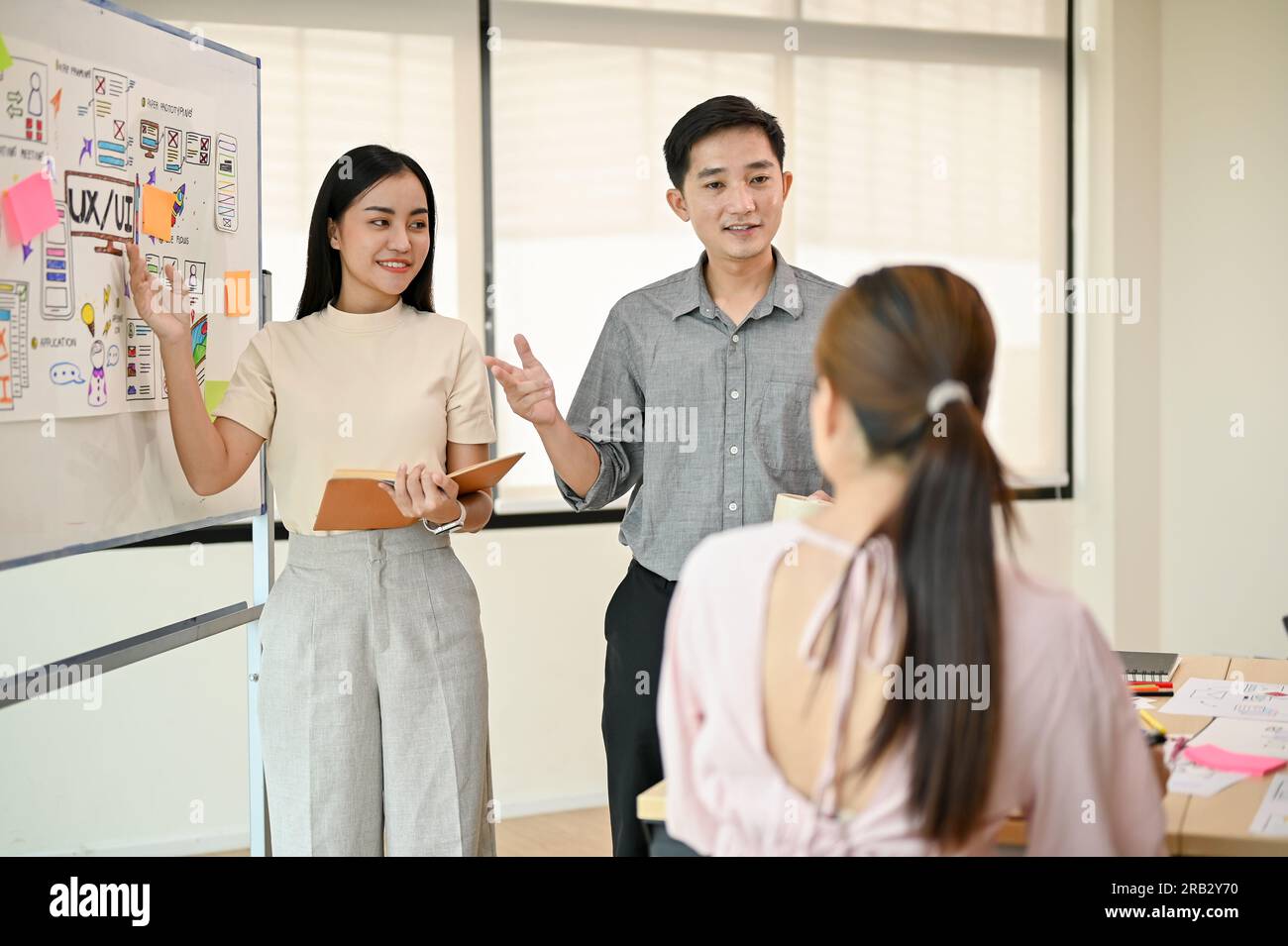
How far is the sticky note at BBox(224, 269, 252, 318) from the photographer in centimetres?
250

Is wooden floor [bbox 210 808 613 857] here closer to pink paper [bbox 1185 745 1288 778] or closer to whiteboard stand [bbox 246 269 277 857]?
whiteboard stand [bbox 246 269 277 857]

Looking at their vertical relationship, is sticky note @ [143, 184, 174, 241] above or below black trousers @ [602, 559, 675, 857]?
above

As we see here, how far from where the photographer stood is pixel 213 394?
8.05 feet

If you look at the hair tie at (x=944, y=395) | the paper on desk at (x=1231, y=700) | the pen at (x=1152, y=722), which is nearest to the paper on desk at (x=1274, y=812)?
the pen at (x=1152, y=722)

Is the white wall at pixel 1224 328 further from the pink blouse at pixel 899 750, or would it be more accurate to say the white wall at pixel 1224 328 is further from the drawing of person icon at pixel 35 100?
the drawing of person icon at pixel 35 100

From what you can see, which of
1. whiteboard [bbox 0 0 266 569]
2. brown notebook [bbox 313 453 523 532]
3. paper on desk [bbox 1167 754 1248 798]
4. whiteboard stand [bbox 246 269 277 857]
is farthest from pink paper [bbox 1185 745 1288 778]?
whiteboard [bbox 0 0 266 569]

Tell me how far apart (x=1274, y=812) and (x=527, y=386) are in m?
1.22

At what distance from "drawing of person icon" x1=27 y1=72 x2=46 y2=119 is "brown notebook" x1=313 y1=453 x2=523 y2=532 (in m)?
0.74

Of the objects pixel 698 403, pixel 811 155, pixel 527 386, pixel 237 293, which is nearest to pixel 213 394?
pixel 237 293

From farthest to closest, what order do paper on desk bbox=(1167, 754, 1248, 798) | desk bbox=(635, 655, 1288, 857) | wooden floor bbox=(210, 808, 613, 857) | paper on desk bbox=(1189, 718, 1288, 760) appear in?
wooden floor bbox=(210, 808, 613, 857)
paper on desk bbox=(1189, 718, 1288, 760)
paper on desk bbox=(1167, 754, 1248, 798)
desk bbox=(635, 655, 1288, 857)

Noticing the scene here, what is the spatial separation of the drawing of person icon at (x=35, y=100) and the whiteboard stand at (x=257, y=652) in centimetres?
68

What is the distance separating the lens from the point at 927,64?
4.34m
